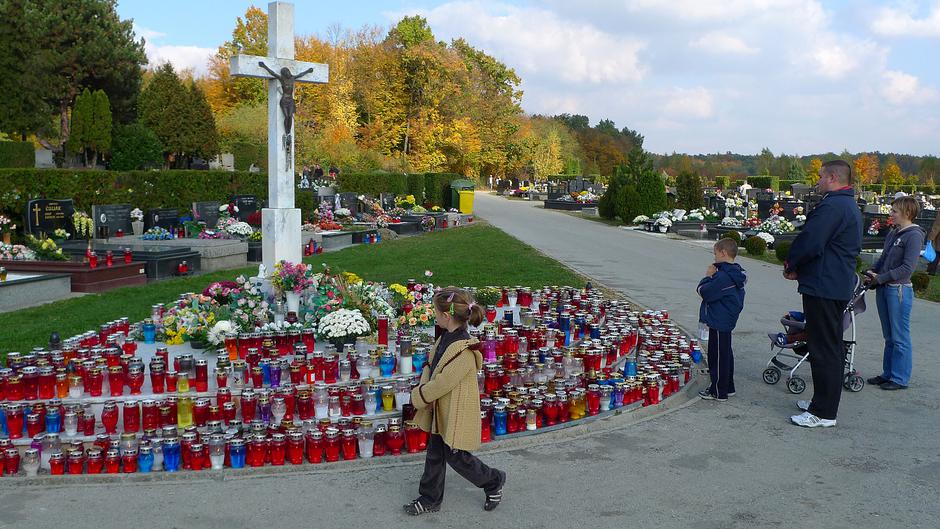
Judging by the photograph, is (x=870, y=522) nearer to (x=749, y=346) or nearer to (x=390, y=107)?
(x=749, y=346)

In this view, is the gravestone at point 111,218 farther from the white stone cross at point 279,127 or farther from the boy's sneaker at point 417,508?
the boy's sneaker at point 417,508

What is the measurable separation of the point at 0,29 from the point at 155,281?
85.0ft

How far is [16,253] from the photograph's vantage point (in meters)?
12.7

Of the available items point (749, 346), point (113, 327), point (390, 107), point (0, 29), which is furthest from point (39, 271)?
point (390, 107)

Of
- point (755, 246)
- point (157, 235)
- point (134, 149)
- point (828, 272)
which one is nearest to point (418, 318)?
point (828, 272)

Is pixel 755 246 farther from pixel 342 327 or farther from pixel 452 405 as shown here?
pixel 452 405

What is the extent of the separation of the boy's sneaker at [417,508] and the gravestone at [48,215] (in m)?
13.2

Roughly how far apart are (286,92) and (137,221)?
32.5ft

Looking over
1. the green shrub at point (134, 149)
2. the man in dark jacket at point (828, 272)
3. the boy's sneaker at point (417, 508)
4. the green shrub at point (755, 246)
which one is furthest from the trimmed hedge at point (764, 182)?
the boy's sneaker at point (417, 508)

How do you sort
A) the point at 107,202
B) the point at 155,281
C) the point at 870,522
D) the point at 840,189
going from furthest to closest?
1. the point at 107,202
2. the point at 155,281
3. the point at 840,189
4. the point at 870,522

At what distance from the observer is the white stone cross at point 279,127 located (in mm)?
9211

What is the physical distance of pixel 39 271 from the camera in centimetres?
1207

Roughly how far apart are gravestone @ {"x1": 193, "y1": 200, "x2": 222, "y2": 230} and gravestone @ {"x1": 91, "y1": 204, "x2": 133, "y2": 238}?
1631 millimetres

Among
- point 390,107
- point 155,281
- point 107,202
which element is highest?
point 390,107
